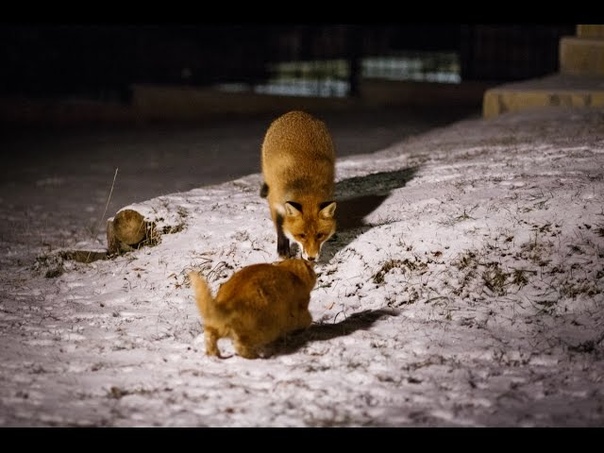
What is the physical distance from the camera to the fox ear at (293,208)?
20.5 feet

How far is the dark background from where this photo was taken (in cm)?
1897

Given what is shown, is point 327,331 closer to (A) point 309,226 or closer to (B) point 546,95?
(A) point 309,226

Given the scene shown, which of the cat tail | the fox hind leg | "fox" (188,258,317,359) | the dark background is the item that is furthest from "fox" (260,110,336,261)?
the dark background

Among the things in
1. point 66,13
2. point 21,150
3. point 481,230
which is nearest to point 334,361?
point 481,230

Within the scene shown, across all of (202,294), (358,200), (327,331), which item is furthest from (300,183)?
(202,294)

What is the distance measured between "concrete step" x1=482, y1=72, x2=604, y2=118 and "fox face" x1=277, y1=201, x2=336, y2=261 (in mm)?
7455

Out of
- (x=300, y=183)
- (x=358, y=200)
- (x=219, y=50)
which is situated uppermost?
(x=219, y=50)

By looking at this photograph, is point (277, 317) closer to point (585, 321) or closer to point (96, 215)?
point (585, 321)

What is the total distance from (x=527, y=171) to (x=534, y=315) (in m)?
2.74

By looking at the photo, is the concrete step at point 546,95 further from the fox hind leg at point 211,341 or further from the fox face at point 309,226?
the fox hind leg at point 211,341

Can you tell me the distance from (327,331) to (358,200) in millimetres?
2619

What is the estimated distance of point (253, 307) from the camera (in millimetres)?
4945

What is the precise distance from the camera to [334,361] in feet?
16.4

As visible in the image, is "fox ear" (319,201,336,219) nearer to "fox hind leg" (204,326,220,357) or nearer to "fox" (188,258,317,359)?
"fox" (188,258,317,359)
